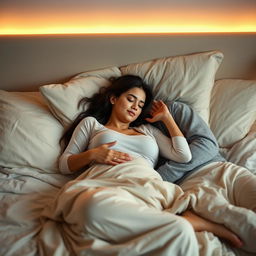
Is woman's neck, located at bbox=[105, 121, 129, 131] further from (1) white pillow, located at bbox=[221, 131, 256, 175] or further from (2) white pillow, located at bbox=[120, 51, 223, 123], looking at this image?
(1) white pillow, located at bbox=[221, 131, 256, 175]

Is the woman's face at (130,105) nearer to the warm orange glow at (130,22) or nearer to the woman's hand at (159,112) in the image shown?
the woman's hand at (159,112)

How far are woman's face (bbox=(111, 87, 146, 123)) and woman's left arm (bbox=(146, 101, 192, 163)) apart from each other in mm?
77

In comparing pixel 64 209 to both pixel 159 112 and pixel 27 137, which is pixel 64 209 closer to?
pixel 27 137

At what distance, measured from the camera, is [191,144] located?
4.47 ft

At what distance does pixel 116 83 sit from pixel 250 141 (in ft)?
2.45

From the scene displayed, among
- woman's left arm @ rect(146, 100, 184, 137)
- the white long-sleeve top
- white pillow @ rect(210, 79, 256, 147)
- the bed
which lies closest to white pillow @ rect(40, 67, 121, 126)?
the bed

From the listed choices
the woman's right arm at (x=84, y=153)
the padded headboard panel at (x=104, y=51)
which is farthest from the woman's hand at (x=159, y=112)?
the padded headboard panel at (x=104, y=51)

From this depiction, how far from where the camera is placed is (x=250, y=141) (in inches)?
56.6

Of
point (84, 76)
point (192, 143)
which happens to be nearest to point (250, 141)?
point (192, 143)

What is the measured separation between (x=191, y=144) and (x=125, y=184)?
433 millimetres

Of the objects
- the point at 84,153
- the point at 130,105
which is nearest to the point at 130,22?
the point at 130,105

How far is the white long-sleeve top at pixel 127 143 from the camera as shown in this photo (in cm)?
132

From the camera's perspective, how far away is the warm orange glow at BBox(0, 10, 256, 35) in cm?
178

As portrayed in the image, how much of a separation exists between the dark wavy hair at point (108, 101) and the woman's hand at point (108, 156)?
0.26 meters
